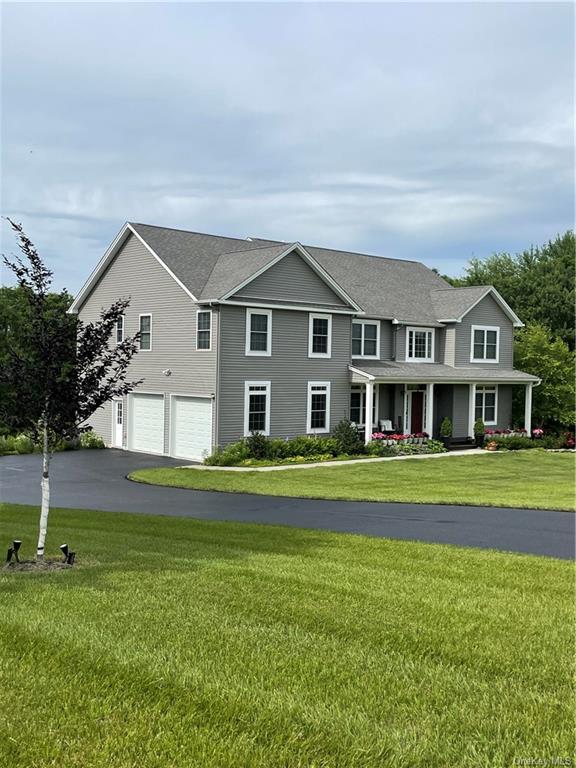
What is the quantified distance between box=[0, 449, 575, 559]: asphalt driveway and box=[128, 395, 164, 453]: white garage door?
6567 mm

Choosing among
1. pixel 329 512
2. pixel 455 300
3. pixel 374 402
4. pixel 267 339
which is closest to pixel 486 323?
pixel 455 300

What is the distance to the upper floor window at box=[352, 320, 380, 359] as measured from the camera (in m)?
35.6

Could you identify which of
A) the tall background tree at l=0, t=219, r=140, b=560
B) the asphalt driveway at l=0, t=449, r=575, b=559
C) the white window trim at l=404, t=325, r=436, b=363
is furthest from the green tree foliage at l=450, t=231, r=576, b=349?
the tall background tree at l=0, t=219, r=140, b=560

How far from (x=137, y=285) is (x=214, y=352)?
6.28 metres

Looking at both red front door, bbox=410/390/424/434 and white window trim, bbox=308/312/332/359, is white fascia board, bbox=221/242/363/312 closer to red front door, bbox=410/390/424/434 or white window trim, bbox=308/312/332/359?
white window trim, bbox=308/312/332/359

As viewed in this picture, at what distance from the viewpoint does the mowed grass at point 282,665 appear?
4.40 m

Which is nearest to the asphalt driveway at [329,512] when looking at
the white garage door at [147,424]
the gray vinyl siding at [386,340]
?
the white garage door at [147,424]

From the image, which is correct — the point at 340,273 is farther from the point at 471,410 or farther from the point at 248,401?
the point at 248,401

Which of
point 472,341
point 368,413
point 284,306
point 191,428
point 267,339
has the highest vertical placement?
point 284,306

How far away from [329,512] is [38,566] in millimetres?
8585

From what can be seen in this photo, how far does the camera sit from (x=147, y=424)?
32.6 metres

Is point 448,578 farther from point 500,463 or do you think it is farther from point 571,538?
point 500,463

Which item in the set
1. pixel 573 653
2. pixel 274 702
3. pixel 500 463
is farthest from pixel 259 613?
pixel 500 463

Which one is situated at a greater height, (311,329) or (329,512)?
(311,329)
